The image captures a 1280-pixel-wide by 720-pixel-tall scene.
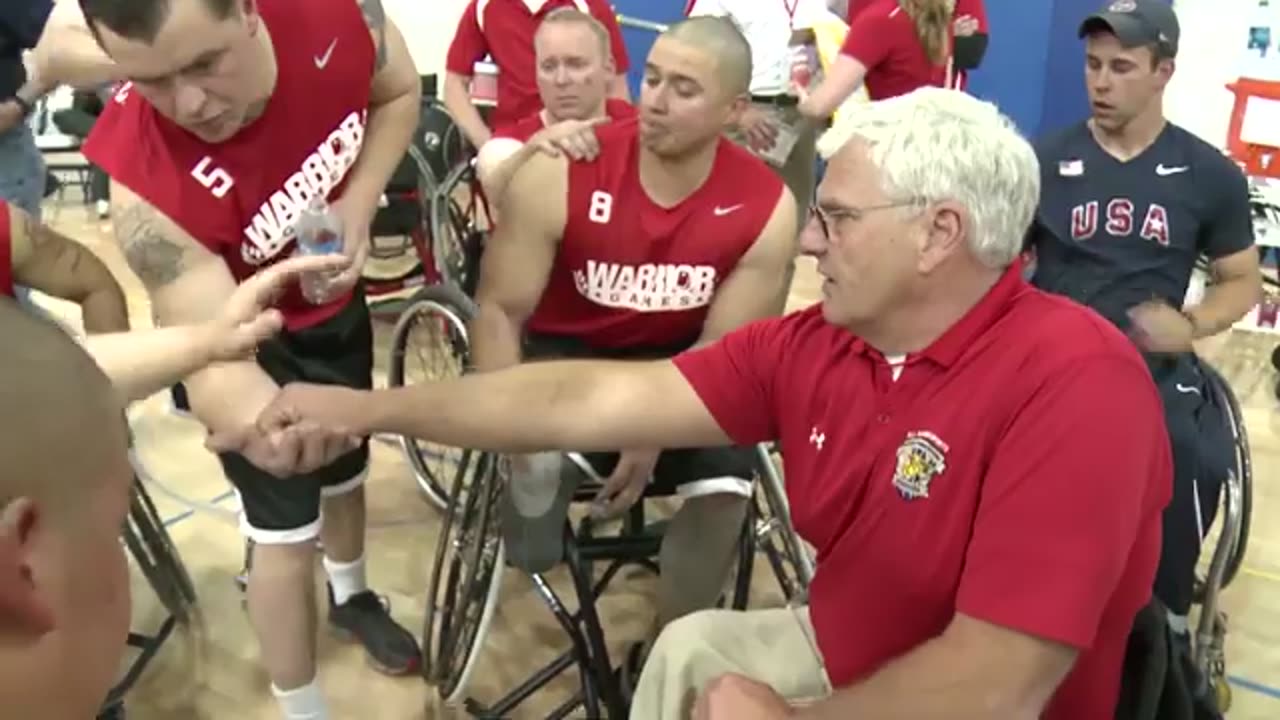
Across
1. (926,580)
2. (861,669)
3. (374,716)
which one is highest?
(926,580)

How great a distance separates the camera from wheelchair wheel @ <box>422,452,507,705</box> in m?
2.24

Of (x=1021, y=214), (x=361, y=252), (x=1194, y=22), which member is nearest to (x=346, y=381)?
(x=361, y=252)

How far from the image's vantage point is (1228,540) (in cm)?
229

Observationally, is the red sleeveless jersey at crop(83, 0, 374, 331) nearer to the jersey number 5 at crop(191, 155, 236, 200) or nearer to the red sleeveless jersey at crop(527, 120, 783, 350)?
the jersey number 5 at crop(191, 155, 236, 200)

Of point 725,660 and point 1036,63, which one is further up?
point 1036,63

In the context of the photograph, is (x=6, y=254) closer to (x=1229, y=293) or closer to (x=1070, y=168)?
(x=1070, y=168)

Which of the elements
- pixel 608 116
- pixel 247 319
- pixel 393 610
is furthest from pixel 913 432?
pixel 393 610

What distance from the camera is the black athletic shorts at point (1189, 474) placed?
2.34 metres

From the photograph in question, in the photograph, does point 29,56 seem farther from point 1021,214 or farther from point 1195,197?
point 1195,197

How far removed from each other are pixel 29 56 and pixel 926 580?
1878 millimetres

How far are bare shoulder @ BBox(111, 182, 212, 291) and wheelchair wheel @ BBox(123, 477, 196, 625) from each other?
26.8 inches

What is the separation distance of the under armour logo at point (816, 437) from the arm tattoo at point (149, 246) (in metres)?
0.93

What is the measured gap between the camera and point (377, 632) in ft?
8.93

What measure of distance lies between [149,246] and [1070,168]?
172 centimetres
